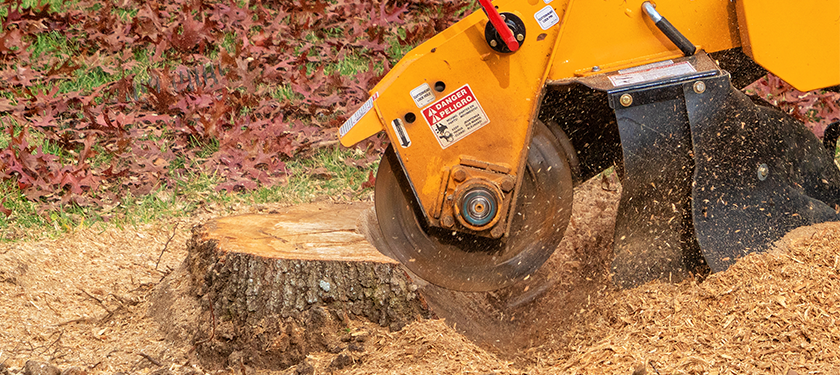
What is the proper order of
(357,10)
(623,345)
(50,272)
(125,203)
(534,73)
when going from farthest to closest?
(357,10), (125,203), (50,272), (534,73), (623,345)

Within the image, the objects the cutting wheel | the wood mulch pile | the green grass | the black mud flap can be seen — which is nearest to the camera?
the wood mulch pile

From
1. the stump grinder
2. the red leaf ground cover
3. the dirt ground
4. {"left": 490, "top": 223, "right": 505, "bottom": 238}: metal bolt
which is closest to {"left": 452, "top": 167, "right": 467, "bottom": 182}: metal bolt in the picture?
the stump grinder

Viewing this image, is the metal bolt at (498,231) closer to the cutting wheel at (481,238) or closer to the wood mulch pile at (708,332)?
the cutting wheel at (481,238)

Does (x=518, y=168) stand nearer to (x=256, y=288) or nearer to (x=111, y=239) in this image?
(x=256, y=288)

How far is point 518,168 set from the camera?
104 inches

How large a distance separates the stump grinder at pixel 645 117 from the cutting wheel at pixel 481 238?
0.12m

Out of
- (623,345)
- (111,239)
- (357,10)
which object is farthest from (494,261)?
(357,10)

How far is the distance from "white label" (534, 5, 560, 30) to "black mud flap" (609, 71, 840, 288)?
358 mm

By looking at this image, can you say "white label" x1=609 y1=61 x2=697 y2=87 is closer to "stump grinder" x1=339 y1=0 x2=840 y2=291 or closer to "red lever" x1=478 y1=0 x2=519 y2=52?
"stump grinder" x1=339 y1=0 x2=840 y2=291

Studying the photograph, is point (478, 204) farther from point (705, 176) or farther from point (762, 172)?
point (762, 172)

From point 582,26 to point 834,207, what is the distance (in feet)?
4.15

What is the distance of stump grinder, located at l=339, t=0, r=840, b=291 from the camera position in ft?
8.18

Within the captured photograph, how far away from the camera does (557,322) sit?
2.98 metres

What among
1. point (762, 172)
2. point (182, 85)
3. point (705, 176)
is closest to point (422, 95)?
point (705, 176)
